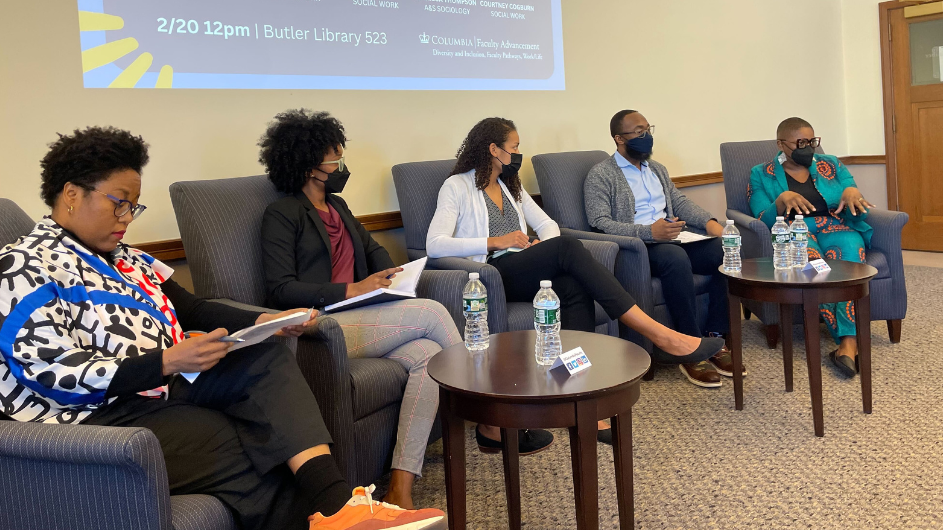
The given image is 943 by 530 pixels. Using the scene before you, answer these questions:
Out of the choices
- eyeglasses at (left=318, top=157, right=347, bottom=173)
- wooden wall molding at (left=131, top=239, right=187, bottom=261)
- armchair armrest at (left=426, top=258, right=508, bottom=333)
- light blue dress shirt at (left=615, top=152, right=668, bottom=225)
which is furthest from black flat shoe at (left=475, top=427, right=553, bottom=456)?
light blue dress shirt at (left=615, top=152, right=668, bottom=225)

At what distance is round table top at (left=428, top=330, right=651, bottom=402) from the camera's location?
62.7 inches

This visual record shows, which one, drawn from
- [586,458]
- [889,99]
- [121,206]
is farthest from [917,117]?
[121,206]

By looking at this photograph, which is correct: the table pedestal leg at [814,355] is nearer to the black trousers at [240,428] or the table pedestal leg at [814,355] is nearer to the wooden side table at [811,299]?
the wooden side table at [811,299]

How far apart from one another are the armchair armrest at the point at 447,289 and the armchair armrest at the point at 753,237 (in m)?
1.54

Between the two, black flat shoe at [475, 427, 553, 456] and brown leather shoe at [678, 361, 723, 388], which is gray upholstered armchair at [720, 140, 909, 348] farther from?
black flat shoe at [475, 427, 553, 456]

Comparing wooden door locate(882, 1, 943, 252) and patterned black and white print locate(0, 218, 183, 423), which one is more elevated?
wooden door locate(882, 1, 943, 252)

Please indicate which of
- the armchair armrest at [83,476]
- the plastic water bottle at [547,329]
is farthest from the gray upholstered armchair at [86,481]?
the plastic water bottle at [547,329]

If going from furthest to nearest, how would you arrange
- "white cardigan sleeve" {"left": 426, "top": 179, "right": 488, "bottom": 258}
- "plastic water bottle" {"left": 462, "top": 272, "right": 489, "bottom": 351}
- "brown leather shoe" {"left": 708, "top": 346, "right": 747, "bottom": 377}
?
"brown leather shoe" {"left": 708, "top": 346, "right": 747, "bottom": 377}
"white cardigan sleeve" {"left": 426, "top": 179, "right": 488, "bottom": 258}
"plastic water bottle" {"left": 462, "top": 272, "right": 489, "bottom": 351}

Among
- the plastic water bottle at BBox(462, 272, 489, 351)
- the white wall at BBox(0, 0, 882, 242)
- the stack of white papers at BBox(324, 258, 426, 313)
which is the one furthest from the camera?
the white wall at BBox(0, 0, 882, 242)

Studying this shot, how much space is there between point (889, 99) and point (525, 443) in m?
4.56

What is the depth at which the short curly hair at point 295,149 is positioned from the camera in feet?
8.11

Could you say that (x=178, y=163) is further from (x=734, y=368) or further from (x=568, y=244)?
(x=734, y=368)

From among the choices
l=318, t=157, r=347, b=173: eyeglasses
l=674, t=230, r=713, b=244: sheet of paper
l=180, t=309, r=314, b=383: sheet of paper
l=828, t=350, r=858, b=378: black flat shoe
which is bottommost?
l=828, t=350, r=858, b=378: black flat shoe

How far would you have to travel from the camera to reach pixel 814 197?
11.5ft
